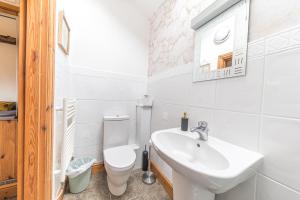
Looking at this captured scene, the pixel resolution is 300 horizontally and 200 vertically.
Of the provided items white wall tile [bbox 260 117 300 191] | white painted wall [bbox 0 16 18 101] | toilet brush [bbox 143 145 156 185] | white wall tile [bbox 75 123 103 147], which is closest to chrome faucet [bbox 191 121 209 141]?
white wall tile [bbox 260 117 300 191]

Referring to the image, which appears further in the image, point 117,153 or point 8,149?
point 117,153

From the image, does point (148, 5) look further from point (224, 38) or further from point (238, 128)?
point (238, 128)

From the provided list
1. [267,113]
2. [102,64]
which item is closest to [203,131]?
[267,113]

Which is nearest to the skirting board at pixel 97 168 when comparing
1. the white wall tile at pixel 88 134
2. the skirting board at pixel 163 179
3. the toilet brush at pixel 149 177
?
the white wall tile at pixel 88 134

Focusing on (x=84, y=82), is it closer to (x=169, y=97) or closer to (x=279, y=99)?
(x=169, y=97)

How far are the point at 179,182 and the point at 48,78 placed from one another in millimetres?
1108

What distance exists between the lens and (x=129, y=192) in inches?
55.7

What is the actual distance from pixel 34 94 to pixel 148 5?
1.83 m

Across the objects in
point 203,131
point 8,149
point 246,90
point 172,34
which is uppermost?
point 172,34

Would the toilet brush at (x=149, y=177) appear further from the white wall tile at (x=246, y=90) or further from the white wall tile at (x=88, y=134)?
the white wall tile at (x=246, y=90)

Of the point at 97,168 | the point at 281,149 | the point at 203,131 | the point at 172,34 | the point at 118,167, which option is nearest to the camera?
the point at 281,149

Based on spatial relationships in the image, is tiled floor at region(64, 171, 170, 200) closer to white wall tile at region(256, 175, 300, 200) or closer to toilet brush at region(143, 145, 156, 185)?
toilet brush at region(143, 145, 156, 185)

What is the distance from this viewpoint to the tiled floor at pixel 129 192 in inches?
52.7

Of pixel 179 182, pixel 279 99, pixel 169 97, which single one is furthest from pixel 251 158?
pixel 169 97
